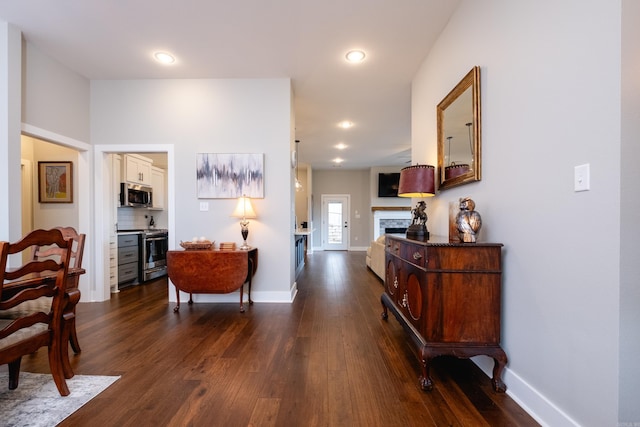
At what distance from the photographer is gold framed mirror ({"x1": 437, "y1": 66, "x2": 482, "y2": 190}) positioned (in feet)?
5.98

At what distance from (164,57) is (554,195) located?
345 centimetres

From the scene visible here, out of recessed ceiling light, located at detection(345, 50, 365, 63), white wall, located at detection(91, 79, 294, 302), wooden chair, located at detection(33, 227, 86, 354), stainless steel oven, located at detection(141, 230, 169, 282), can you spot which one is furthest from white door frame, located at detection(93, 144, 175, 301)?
recessed ceiling light, located at detection(345, 50, 365, 63)

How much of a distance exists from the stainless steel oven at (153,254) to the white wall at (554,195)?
4477mm

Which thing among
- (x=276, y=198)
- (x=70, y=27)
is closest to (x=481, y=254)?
(x=276, y=198)

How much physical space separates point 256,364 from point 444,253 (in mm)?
1424

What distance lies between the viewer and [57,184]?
3.42m

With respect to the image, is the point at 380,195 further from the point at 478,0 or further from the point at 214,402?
the point at 214,402

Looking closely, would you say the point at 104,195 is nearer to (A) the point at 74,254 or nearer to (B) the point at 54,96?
(B) the point at 54,96

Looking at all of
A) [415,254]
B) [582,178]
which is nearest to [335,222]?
[415,254]

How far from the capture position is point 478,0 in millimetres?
1866

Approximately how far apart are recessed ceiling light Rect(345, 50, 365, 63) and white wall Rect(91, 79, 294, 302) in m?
0.80

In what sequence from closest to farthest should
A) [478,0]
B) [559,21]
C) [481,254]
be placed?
1. [559,21]
2. [481,254]
3. [478,0]

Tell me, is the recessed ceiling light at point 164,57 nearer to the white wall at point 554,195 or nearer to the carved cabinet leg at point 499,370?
the white wall at point 554,195

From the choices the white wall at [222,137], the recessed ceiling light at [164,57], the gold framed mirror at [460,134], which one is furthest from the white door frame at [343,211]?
the gold framed mirror at [460,134]
